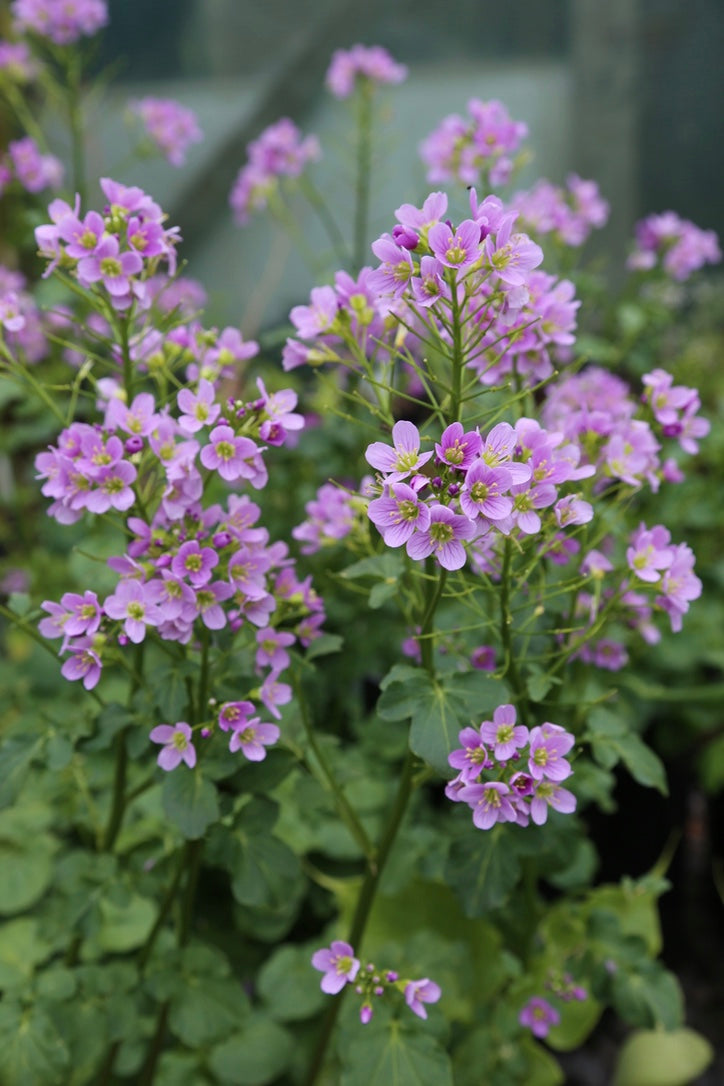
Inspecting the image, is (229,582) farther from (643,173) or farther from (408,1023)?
(643,173)

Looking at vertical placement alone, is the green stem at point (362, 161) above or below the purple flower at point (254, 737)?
above

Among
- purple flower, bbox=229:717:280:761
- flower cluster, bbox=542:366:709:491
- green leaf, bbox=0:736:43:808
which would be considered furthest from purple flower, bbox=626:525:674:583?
green leaf, bbox=0:736:43:808

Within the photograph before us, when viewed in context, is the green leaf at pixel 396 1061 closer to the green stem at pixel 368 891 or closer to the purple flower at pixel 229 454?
the green stem at pixel 368 891

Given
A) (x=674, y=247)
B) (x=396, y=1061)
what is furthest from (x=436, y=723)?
(x=674, y=247)

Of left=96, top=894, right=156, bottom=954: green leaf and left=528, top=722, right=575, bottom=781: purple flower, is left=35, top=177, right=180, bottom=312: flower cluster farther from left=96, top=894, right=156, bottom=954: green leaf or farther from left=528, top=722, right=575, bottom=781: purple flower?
left=96, top=894, right=156, bottom=954: green leaf

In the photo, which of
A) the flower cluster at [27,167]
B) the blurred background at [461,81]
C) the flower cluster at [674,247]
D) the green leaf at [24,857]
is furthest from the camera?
the blurred background at [461,81]

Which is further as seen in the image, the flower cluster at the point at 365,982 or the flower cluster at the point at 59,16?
the flower cluster at the point at 59,16

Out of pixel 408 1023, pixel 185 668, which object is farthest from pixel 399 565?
pixel 408 1023

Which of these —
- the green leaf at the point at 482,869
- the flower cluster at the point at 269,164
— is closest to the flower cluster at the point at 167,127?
the flower cluster at the point at 269,164
